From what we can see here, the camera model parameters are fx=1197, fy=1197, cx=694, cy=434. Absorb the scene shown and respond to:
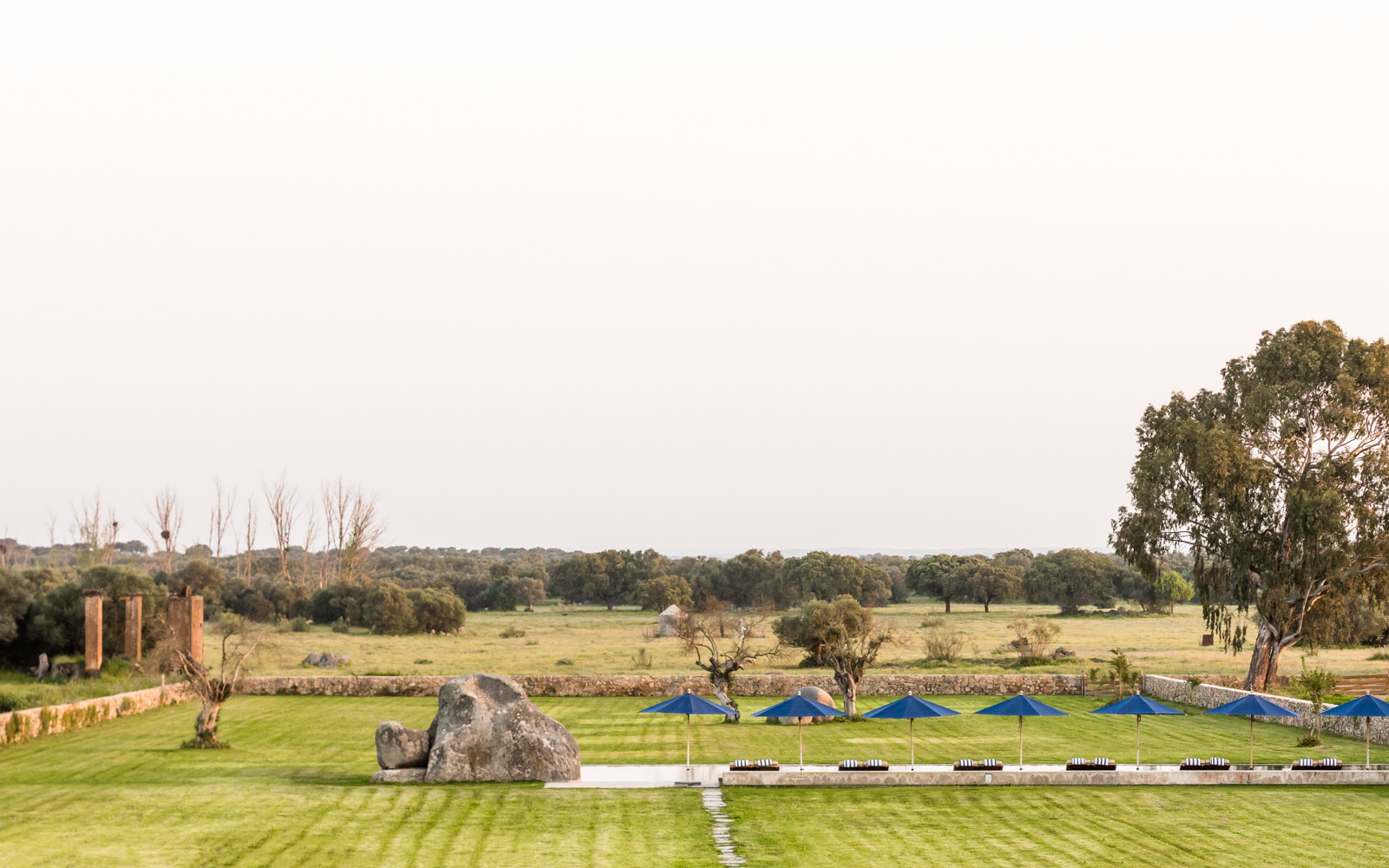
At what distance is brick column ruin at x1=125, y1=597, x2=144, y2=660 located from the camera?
1986 inches

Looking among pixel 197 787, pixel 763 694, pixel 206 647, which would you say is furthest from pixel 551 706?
pixel 206 647

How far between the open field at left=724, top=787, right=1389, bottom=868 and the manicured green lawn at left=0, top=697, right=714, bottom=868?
1773 millimetres

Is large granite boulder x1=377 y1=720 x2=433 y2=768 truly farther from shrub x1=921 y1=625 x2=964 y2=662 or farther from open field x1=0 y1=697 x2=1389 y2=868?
shrub x1=921 y1=625 x2=964 y2=662

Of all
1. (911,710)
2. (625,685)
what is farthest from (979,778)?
(625,685)

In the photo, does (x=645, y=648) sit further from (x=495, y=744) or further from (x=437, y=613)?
(x=495, y=744)

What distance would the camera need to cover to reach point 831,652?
42.2 meters

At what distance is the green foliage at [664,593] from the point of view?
9619 centimetres

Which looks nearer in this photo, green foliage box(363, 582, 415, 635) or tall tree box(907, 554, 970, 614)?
green foliage box(363, 582, 415, 635)

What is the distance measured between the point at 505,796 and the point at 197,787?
22.9 ft

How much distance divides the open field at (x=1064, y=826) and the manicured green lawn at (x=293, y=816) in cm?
177

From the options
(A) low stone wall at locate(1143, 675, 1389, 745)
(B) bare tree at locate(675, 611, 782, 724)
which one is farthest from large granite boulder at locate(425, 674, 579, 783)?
(A) low stone wall at locate(1143, 675, 1389, 745)

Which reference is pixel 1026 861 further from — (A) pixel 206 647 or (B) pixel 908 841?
(A) pixel 206 647

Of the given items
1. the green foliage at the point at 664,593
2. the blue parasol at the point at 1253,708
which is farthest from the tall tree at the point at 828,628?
the green foliage at the point at 664,593

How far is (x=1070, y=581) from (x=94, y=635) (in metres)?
71.9
